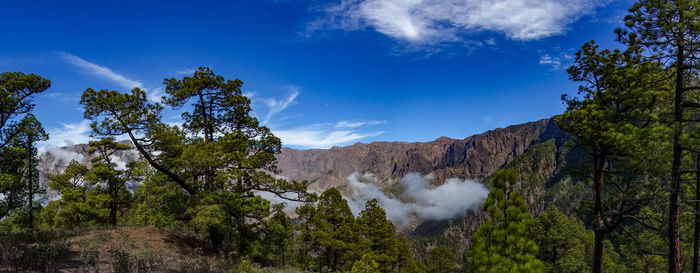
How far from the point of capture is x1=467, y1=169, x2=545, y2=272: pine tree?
26.2ft

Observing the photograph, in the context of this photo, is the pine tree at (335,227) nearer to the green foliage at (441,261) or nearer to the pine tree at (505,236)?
the pine tree at (505,236)

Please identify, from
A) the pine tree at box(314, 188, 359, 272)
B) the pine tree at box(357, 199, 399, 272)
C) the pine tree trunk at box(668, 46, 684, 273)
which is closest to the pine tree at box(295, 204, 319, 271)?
the pine tree at box(314, 188, 359, 272)

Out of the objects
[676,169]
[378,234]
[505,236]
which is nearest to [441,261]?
[378,234]

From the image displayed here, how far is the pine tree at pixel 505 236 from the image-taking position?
797cm

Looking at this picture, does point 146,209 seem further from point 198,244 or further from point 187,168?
point 187,168

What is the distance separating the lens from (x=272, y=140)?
18.2 meters

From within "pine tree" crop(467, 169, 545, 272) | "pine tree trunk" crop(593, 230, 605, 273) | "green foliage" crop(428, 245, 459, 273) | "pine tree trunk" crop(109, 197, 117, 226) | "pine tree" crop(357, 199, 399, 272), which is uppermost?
"pine tree" crop(467, 169, 545, 272)

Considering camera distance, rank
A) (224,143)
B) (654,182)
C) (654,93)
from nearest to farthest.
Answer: (654,93)
(654,182)
(224,143)

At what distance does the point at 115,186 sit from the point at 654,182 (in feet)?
121

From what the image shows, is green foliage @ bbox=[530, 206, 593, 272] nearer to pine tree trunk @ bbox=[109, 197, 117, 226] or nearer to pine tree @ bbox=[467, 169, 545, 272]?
pine tree @ bbox=[467, 169, 545, 272]

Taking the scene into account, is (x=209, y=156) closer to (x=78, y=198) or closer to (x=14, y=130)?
(x=14, y=130)

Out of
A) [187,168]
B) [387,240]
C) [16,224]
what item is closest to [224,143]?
[187,168]

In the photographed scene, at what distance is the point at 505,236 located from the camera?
8234mm

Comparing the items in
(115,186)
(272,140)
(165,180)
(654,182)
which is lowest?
(115,186)
